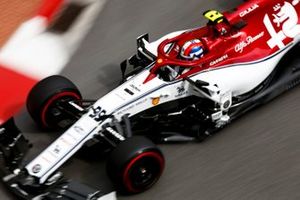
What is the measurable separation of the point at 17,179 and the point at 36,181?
0.65 ft

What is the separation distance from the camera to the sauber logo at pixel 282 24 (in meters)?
5.42

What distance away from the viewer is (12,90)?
19.2 ft

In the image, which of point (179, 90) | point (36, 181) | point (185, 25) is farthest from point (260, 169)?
point (185, 25)

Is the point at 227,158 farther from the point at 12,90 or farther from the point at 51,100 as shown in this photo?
the point at 12,90

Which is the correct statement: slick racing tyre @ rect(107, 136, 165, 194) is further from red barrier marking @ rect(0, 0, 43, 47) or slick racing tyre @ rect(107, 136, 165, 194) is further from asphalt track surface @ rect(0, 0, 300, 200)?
Answer: red barrier marking @ rect(0, 0, 43, 47)

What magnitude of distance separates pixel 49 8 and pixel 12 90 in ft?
4.56

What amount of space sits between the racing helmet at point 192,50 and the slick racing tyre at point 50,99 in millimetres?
987

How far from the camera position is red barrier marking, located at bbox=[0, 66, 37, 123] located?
18.6 ft

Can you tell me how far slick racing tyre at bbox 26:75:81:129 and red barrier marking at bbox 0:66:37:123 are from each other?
1.62 ft

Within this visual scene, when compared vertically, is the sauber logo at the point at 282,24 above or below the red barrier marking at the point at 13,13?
below

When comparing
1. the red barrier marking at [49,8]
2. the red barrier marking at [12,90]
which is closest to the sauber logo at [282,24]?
the red barrier marking at [12,90]

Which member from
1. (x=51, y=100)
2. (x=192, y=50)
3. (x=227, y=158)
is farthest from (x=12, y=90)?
(x=227, y=158)

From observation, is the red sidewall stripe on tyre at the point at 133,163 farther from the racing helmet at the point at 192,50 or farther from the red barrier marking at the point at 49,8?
the red barrier marking at the point at 49,8

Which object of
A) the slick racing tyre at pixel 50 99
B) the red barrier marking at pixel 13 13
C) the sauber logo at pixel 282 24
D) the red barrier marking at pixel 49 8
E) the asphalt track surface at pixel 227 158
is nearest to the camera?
the asphalt track surface at pixel 227 158
